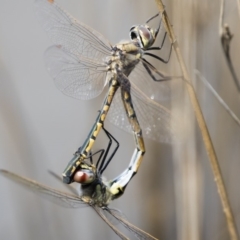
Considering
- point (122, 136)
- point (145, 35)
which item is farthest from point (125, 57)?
point (122, 136)

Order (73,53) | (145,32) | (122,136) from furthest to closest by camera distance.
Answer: (122,136)
(73,53)
(145,32)

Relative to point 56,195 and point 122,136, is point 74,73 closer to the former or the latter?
point 56,195

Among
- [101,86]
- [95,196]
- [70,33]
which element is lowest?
[95,196]

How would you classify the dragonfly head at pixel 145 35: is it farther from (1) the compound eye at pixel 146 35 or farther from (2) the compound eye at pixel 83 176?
(2) the compound eye at pixel 83 176

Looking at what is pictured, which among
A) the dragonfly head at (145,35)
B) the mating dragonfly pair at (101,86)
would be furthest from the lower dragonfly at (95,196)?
the dragonfly head at (145,35)

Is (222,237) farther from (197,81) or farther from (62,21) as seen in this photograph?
(62,21)

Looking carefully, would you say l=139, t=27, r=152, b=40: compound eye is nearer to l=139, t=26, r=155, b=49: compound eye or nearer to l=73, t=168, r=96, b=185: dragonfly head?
l=139, t=26, r=155, b=49: compound eye

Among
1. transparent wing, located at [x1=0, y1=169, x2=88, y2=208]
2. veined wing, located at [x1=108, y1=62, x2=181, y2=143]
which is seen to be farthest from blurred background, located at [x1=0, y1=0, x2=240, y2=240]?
transparent wing, located at [x1=0, y1=169, x2=88, y2=208]
